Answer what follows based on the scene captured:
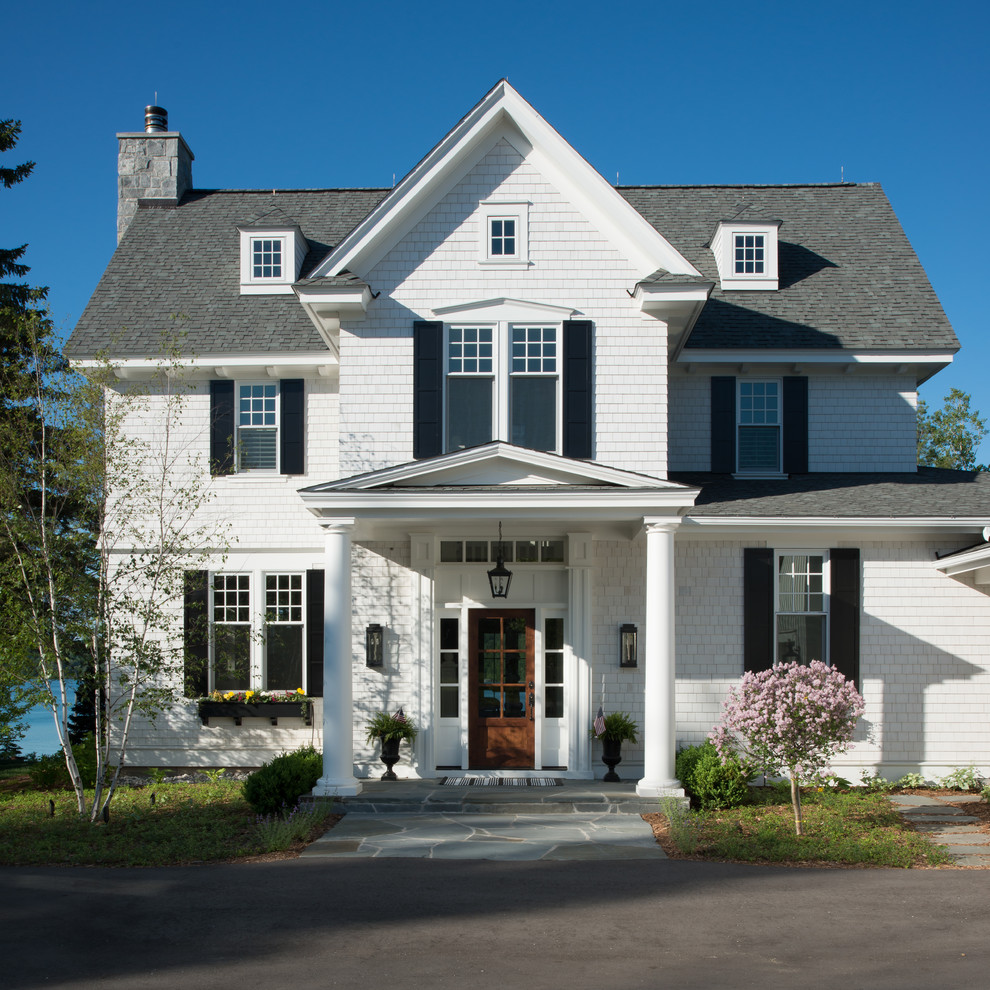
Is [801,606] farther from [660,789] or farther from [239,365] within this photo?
A: [239,365]

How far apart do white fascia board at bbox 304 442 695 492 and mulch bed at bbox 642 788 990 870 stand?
3.94 metres

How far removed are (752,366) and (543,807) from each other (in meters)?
7.29

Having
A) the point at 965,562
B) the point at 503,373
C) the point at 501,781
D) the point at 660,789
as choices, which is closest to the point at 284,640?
the point at 501,781

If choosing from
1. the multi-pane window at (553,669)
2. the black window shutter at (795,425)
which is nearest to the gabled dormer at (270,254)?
the multi-pane window at (553,669)

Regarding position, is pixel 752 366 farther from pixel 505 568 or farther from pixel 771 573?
pixel 505 568

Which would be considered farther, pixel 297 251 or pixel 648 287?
pixel 297 251

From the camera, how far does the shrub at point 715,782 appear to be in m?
11.4

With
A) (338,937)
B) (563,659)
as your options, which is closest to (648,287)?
(563,659)

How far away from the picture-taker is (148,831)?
34.4ft

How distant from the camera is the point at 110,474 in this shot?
12.0 m

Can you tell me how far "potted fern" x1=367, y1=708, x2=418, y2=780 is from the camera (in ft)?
42.4

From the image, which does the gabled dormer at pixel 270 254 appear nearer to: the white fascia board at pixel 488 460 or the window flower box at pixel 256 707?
the white fascia board at pixel 488 460

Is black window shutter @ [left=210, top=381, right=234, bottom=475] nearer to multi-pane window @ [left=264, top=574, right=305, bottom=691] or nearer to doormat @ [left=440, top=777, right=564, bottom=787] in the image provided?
multi-pane window @ [left=264, top=574, right=305, bottom=691]

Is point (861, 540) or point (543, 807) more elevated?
point (861, 540)
